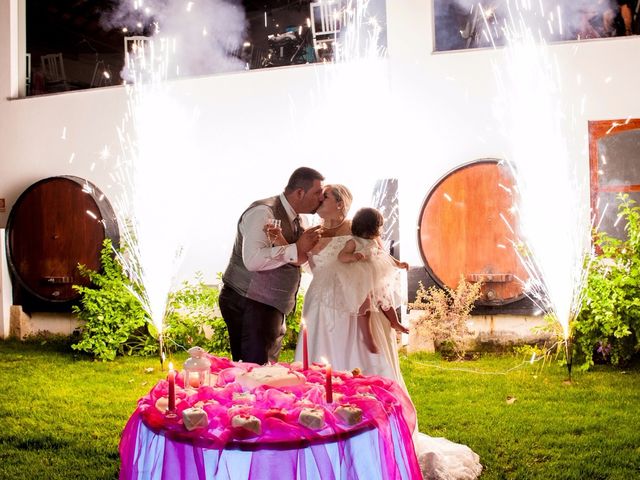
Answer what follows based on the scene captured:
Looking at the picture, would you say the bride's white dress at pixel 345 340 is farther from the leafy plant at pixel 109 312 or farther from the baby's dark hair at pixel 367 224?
the leafy plant at pixel 109 312

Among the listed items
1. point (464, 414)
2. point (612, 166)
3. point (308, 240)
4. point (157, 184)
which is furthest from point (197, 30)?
point (464, 414)

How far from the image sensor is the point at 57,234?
8000 mm

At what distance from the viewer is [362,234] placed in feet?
13.8

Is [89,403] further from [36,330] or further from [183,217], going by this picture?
[36,330]

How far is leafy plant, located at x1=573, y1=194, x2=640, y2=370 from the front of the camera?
5.97 metres

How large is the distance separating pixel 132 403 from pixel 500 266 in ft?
11.4

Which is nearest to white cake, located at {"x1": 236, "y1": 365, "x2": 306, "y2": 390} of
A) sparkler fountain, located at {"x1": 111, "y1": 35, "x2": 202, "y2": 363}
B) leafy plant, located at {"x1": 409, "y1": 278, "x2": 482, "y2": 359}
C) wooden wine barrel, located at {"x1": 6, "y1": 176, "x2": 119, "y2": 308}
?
leafy plant, located at {"x1": 409, "y1": 278, "x2": 482, "y2": 359}

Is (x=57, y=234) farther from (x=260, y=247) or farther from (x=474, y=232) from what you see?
(x=260, y=247)

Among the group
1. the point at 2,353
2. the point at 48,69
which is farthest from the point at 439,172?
the point at 48,69

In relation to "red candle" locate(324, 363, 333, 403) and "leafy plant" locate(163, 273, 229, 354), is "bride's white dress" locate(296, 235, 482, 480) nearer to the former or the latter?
"red candle" locate(324, 363, 333, 403)

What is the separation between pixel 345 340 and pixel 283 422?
175cm

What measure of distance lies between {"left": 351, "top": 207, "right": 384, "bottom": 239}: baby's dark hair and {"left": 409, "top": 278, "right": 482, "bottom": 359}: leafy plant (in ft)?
8.41

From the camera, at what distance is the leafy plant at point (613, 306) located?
5.97 m

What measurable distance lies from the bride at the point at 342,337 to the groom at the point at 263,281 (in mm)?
144
